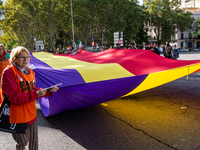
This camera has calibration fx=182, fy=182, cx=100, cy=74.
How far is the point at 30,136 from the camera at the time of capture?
231 centimetres

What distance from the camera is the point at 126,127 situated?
12.7 ft

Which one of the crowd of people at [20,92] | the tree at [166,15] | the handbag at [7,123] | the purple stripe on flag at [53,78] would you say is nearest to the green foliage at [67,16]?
the tree at [166,15]

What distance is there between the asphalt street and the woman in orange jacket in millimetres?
1277

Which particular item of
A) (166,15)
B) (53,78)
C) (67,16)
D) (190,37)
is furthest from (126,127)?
(190,37)

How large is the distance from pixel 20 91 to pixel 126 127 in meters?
2.49

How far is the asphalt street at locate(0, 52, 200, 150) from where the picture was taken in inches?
126

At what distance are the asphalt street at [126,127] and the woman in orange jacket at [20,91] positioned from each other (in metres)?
1.28

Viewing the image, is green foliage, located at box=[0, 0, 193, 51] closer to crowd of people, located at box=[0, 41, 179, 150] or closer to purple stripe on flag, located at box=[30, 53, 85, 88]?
purple stripe on flag, located at box=[30, 53, 85, 88]

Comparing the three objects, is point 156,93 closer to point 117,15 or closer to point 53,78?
point 53,78

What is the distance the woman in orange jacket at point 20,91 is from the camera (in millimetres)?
1985

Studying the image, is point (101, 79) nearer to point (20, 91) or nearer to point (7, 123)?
point (20, 91)

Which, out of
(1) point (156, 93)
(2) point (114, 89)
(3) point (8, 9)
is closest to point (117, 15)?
(3) point (8, 9)

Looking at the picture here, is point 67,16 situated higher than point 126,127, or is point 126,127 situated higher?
point 67,16

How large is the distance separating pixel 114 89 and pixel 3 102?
245 cm
